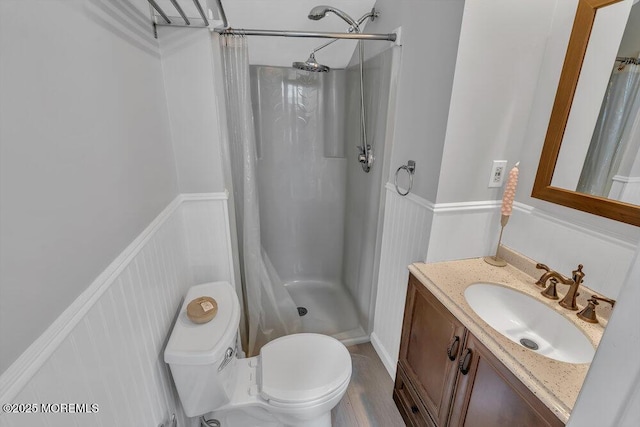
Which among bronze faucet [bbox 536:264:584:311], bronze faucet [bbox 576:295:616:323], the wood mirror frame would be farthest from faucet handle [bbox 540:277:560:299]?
the wood mirror frame

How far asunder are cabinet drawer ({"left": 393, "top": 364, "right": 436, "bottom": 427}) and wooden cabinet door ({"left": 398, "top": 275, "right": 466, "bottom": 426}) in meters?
0.04

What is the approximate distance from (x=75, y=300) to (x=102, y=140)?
0.39 metres

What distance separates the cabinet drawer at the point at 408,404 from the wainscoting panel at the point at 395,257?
14 cm

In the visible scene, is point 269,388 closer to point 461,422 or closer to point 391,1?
point 461,422

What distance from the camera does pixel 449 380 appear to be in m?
1.12

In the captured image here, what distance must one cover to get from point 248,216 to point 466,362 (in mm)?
1215

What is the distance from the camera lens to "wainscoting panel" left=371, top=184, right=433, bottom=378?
1.39m

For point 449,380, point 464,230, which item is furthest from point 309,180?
point 449,380

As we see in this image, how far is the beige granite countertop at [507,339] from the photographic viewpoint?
2.44ft

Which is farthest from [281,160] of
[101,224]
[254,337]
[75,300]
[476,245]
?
[75,300]

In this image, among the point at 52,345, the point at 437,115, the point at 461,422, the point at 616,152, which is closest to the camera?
the point at 52,345

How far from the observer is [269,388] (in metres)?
1.22

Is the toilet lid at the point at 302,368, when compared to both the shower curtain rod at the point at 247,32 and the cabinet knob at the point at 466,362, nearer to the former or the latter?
the cabinet knob at the point at 466,362

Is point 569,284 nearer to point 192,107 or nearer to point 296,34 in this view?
point 296,34
